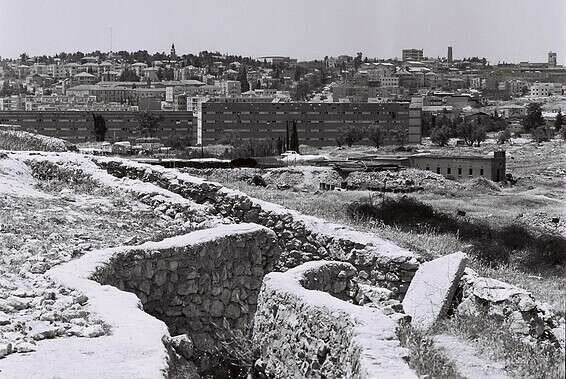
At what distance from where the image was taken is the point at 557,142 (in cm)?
6700

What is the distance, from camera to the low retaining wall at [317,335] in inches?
193

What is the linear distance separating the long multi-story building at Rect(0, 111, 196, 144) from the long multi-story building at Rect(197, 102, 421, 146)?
9.99 ft

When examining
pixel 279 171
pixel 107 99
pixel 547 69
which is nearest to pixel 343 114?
pixel 279 171

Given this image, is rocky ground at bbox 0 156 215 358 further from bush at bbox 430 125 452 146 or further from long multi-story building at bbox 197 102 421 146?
long multi-story building at bbox 197 102 421 146

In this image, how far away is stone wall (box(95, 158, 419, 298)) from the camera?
8.92 metres

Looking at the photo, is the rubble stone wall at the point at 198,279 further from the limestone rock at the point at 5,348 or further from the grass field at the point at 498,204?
the grass field at the point at 498,204

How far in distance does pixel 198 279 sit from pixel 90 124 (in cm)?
6983

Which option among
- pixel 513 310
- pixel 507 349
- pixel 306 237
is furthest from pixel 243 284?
pixel 507 349

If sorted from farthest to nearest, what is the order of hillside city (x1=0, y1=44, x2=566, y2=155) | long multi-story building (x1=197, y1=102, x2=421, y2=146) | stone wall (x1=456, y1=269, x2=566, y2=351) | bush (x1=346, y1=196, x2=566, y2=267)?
1. long multi-story building (x1=197, y1=102, x2=421, y2=146)
2. hillside city (x1=0, y1=44, x2=566, y2=155)
3. bush (x1=346, y1=196, x2=566, y2=267)
4. stone wall (x1=456, y1=269, x2=566, y2=351)

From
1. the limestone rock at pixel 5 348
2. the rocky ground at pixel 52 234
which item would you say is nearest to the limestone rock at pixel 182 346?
the rocky ground at pixel 52 234

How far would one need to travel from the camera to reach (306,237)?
10.5 metres

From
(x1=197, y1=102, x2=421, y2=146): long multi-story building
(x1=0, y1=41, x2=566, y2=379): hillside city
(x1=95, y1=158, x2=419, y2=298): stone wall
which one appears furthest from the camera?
(x1=197, y1=102, x2=421, y2=146): long multi-story building

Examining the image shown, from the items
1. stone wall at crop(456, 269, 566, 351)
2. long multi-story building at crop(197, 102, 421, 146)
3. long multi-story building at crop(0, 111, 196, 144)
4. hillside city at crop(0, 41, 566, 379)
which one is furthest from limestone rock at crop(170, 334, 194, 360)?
long multi-story building at crop(197, 102, 421, 146)

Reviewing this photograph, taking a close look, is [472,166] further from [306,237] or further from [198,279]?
[198,279]
